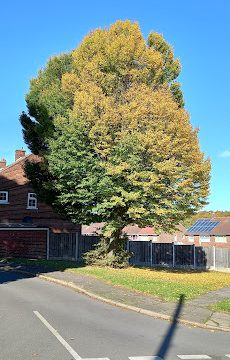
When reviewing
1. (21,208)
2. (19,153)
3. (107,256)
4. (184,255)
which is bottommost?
(184,255)

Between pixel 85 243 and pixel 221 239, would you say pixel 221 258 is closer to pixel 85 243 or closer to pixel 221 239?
pixel 85 243

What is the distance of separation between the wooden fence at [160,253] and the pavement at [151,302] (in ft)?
49.7

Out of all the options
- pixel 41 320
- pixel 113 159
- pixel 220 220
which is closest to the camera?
pixel 41 320

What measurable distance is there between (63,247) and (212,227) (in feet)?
86.9

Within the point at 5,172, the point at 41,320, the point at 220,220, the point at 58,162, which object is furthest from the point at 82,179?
the point at 220,220

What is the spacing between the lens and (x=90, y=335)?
9.20 meters

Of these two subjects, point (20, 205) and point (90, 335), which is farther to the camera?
point (20, 205)

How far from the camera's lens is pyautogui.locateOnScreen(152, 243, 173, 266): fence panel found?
34.6m

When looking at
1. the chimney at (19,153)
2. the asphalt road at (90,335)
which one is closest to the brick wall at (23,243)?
the chimney at (19,153)

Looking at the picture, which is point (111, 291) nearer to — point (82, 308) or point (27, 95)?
point (82, 308)

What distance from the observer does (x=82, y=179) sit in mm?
23922

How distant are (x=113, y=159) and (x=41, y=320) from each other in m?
13.0

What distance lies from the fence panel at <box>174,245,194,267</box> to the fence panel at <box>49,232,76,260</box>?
8456mm

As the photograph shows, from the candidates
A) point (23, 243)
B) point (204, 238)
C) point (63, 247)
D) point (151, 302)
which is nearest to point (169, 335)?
point (151, 302)
